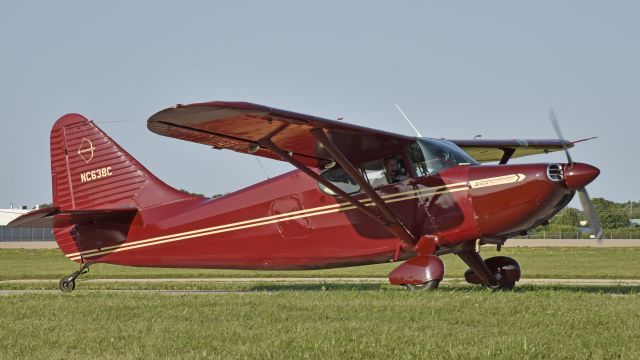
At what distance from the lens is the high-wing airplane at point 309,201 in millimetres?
12938

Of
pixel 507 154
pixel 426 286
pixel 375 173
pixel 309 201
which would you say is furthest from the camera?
pixel 507 154

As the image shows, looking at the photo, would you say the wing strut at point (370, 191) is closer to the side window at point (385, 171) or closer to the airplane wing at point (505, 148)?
the side window at point (385, 171)

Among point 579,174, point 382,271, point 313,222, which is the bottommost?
point 382,271

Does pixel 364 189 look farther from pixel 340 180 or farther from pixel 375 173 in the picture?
pixel 340 180

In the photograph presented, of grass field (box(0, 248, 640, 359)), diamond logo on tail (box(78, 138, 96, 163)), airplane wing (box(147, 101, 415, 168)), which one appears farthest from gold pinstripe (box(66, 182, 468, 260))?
grass field (box(0, 248, 640, 359))

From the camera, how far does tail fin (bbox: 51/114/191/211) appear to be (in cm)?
1712

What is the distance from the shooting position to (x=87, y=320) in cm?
942

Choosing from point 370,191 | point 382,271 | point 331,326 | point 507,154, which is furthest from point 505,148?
point 382,271

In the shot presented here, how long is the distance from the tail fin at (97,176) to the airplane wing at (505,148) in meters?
5.85

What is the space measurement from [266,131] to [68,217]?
522 cm

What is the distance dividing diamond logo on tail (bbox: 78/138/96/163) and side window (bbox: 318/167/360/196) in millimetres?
5434

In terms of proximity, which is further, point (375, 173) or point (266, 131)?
point (375, 173)

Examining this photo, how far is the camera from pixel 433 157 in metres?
13.7

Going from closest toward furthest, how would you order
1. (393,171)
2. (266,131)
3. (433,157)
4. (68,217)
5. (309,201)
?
(266,131)
(433,157)
(393,171)
(309,201)
(68,217)
